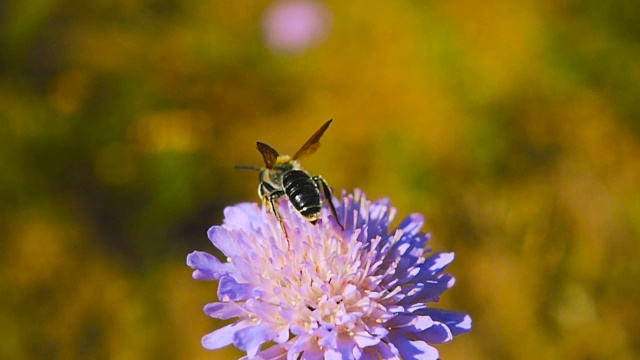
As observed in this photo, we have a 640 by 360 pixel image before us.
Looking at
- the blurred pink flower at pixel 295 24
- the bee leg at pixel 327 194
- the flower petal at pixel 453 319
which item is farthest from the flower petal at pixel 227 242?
the blurred pink flower at pixel 295 24

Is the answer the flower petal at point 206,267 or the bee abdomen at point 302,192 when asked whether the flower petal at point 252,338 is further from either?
the bee abdomen at point 302,192

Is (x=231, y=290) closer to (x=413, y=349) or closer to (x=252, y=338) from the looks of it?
(x=252, y=338)

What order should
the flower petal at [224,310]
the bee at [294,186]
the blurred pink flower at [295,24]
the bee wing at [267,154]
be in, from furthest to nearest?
the blurred pink flower at [295,24] < the bee wing at [267,154] < the bee at [294,186] < the flower petal at [224,310]

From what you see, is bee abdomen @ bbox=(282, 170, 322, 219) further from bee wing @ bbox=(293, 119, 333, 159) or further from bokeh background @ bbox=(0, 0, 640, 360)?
bokeh background @ bbox=(0, 0, 640, 360)

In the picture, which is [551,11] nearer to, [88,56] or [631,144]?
[631,144]

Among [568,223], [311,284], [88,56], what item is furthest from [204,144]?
[311,284]
